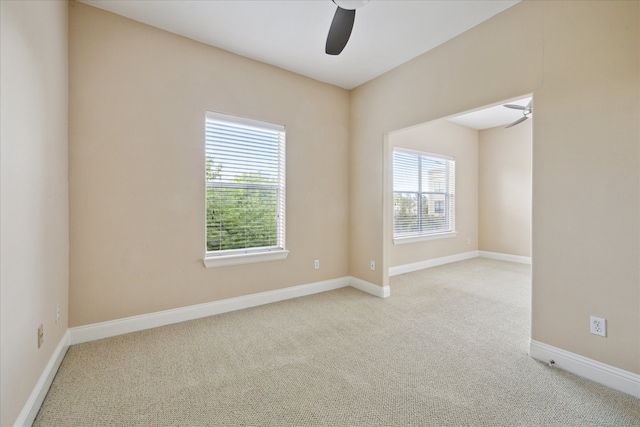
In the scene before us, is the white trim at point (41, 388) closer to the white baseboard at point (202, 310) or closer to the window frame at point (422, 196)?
the white baseboard at point (202, 310)

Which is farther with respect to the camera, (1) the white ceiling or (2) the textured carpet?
(1) the white ceiling

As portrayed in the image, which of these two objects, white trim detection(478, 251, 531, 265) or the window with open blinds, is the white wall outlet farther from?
white trim detection(478, 251, 531, 265)

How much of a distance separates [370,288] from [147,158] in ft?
10.1

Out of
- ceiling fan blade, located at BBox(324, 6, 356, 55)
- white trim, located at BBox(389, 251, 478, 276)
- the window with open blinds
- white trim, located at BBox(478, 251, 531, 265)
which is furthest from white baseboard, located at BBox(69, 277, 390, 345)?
white trim, located at BBox(478, 251, 531, 265)

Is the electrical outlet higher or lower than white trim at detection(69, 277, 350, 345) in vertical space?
higher

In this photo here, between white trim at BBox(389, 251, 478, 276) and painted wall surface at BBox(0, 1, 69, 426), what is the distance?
4.25 meters

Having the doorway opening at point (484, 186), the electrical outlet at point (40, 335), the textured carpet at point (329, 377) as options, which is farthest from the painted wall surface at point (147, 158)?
the doorway opening at point (484, 186)

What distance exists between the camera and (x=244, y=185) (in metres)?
3.28

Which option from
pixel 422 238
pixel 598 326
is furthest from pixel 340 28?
pixel 422 238

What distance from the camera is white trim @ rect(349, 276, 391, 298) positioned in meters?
3.68

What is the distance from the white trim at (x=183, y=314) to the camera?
8.15 feet

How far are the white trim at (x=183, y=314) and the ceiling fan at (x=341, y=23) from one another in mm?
2738

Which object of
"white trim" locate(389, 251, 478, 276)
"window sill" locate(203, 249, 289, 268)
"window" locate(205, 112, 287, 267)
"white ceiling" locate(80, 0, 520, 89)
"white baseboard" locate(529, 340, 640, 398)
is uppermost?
"white ceiling" locate(80, 0, 520, 89)

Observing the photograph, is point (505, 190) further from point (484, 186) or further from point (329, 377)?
point (329, 377)
